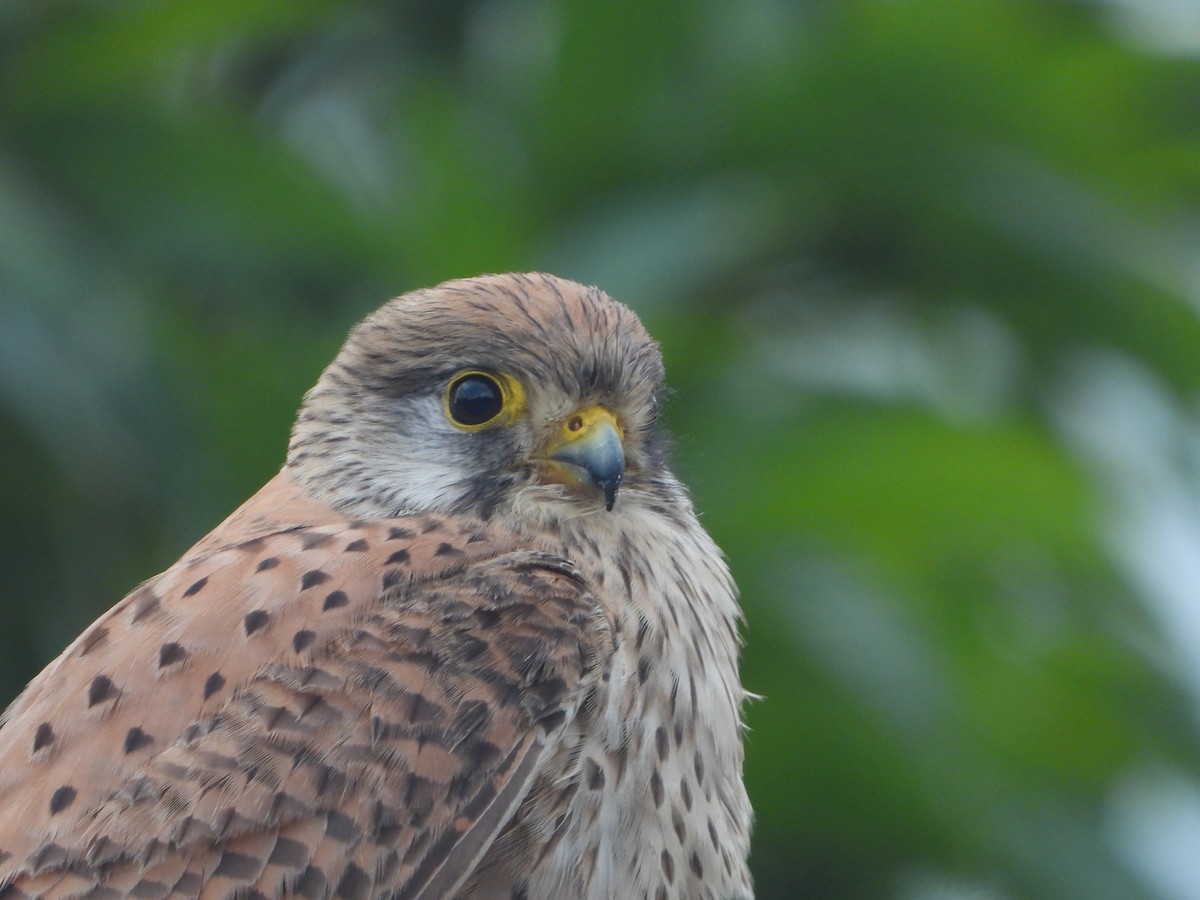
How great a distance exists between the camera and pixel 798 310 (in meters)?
6.25

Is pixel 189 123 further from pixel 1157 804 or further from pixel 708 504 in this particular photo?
pixel 1157 804

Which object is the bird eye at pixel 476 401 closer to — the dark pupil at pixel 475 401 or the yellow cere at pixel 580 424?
the dark pupil at pixel 475 401

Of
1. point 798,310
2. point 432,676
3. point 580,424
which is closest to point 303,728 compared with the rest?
point 432,676

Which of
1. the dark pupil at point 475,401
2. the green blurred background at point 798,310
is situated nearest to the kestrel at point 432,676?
the dark pupil at point 475,401

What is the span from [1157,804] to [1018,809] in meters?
0.57

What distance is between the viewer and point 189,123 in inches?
223

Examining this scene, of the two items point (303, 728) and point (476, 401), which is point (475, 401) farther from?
point (303, 728)

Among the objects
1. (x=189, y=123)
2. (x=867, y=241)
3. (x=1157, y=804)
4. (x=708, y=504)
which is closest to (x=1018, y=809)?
(x=1157, y=804)

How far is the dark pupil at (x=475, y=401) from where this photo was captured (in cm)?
318

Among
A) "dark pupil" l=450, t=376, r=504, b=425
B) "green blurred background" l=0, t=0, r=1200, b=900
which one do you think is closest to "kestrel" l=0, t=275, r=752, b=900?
"dark pupil" l=450, t=376, r=504, b=425

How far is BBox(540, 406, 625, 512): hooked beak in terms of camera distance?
3.05 meters

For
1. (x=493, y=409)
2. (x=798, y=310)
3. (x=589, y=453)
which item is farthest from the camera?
(x=798, y=310)

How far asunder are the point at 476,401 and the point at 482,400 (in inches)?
0.4

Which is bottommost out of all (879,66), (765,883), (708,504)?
(765,883)
